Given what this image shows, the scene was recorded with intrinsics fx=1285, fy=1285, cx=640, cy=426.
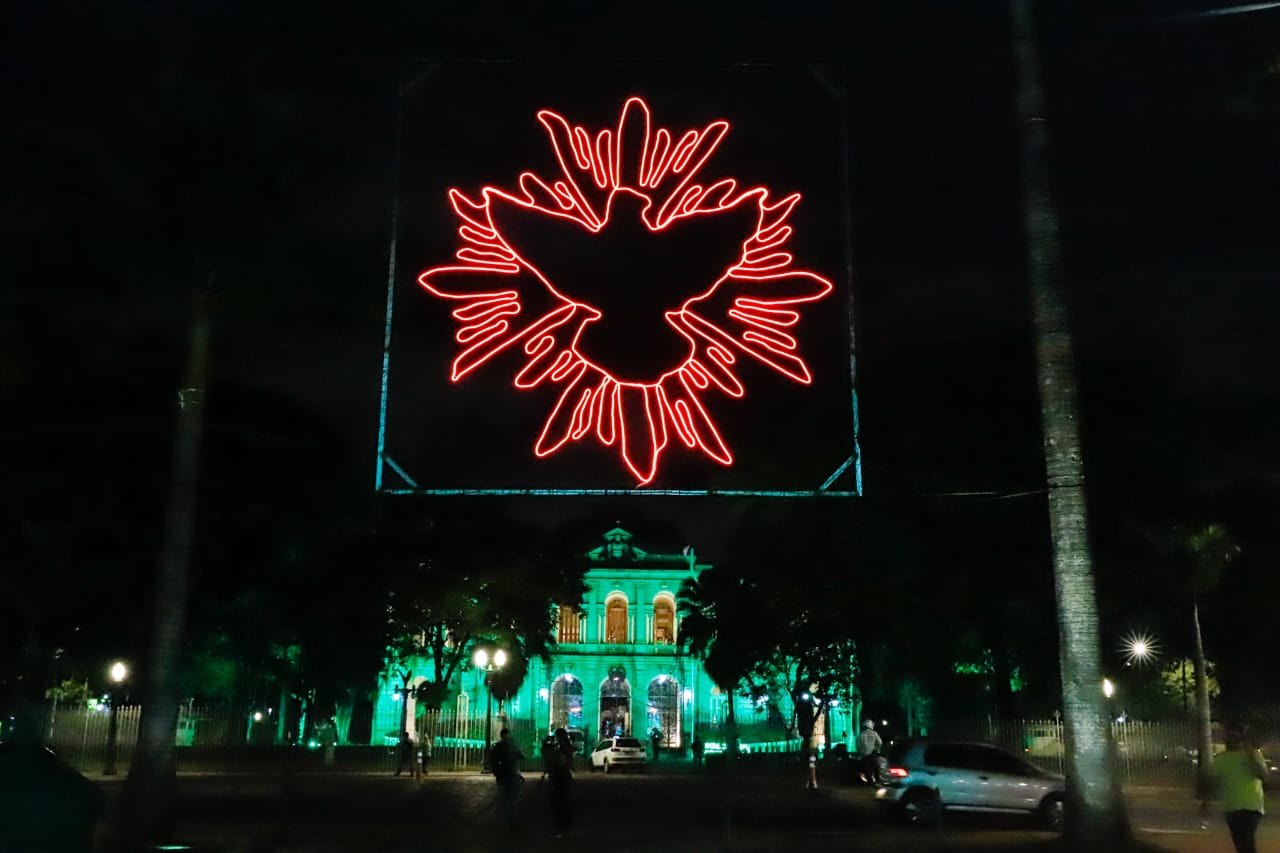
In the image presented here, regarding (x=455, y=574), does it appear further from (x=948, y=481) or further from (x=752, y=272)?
(x=752, y=272)

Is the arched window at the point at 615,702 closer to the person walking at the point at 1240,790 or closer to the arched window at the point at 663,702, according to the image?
the arched window at the point at 663,702

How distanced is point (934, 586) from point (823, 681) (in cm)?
647

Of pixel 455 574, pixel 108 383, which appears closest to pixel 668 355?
pixel 108 383

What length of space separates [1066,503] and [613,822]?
1134 cm

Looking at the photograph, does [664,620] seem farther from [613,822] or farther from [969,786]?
[969,786]

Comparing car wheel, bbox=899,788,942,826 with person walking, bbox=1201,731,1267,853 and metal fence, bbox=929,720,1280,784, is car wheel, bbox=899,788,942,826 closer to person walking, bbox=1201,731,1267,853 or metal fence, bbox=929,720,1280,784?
person walking, bbox=1201,731,1267,853

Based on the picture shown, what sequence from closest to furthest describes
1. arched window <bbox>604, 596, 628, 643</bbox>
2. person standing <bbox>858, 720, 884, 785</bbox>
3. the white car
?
1. person standing <bbox>858, 720, 884, 785</bbox>
2. the white car
3. arched window <bbox>604, 596, 628, 643</bbox>

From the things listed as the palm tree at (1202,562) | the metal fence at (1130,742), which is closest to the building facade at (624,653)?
the metal fence at (1130,742)

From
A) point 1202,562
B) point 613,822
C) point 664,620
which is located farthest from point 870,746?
point 664,620

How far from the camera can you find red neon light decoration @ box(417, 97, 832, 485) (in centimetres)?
1577

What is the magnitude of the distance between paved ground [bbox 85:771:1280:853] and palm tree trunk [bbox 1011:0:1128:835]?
1055mm

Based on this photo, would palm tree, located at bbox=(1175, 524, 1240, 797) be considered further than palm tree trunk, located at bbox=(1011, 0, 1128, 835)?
Yes

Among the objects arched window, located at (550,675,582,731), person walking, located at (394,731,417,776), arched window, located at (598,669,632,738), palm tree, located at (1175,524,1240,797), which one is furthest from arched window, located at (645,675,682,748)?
palm tree, located at (1175,524,1240,797)

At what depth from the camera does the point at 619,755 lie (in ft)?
150
